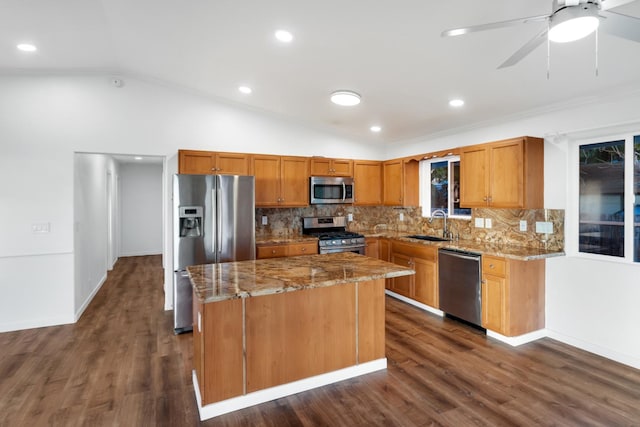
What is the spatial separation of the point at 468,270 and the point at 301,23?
3.03m

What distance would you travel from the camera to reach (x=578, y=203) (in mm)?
3408

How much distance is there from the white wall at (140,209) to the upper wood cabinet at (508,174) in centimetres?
784

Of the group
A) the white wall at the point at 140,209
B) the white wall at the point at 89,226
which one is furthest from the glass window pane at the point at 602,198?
the white wall at the point at 140,209

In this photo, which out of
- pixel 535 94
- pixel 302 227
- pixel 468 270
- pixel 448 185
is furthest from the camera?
pixel 302 227

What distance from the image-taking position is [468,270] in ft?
12.2

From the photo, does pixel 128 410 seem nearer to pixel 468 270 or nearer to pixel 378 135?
pixel 468 270

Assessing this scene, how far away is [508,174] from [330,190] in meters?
2.43

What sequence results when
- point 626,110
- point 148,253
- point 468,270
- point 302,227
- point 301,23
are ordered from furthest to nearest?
point 148,253 → point 302,227 → point 468,270 → point 626,110 → point 301,23

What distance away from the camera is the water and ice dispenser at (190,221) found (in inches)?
148

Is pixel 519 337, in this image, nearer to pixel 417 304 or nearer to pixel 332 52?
pixel 417 304

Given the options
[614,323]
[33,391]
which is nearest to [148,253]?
[33,391]

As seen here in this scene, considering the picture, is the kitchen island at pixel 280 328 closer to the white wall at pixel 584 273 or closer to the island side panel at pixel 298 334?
the island side panel at pixel 298 334

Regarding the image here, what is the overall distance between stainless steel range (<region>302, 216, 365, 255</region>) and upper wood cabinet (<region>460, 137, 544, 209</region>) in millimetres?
1725

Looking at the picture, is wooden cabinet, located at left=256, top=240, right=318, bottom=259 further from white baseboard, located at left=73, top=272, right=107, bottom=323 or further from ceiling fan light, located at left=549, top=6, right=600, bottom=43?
ceiling fan light, located at left=549, top=6, right=600, bottom=43
